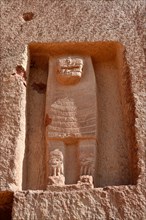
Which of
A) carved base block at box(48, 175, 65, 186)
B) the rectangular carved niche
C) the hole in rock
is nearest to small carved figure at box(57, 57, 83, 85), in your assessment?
the rectangular carved niche

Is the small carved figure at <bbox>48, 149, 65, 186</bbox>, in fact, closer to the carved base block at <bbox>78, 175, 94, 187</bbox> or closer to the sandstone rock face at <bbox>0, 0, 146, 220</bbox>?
the sandstone rock face at <bbox>0, 0, 146, 220</bbox>

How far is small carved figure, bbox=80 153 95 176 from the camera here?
2387mm

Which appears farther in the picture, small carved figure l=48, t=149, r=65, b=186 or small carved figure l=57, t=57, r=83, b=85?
small carved figure l=57, t=57, r=83, b=85

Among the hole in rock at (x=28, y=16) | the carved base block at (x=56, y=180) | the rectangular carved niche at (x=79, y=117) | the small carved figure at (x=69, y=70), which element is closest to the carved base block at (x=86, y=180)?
the rectangular carved niche at (x=79, y=117)

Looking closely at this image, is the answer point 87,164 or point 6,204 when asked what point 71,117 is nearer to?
point 87,164

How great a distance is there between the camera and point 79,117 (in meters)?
2.57

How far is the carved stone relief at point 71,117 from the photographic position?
7.92 feet

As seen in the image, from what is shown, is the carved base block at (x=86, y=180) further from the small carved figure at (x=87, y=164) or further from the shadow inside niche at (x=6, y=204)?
the shadow inside niche at (x=6, y=204)

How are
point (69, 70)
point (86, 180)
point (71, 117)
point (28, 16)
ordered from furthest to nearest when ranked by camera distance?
point (28, 16) < point (69, 70) < point (71, 117) < point (86, 180)

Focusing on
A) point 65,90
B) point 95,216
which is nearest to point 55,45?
point 65,90

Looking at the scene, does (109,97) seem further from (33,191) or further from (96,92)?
(33,191)

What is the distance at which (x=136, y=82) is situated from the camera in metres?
2.66

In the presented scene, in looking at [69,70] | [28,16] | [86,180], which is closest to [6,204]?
[86,180]

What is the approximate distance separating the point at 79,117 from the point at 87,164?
12.9 inches
